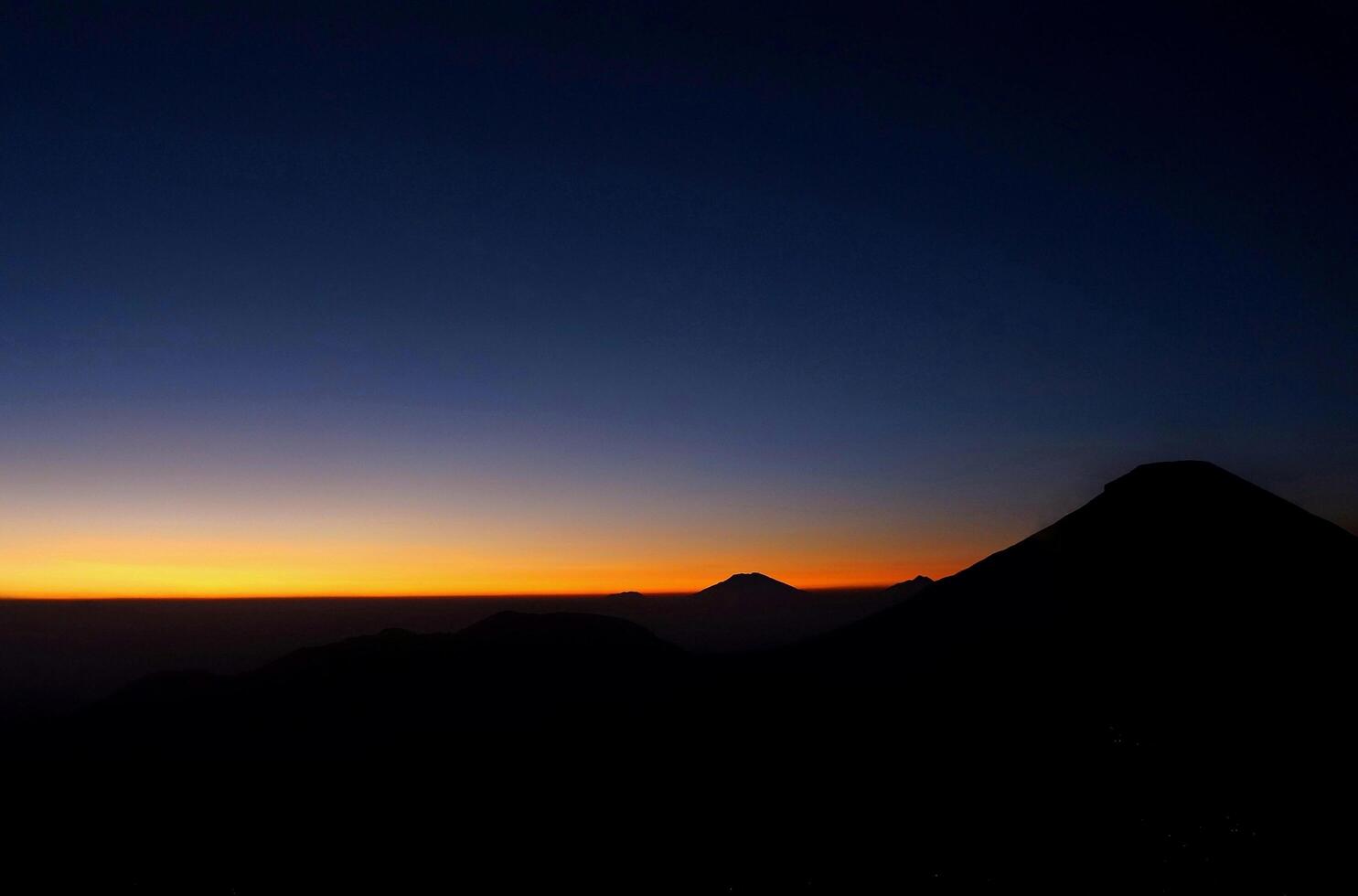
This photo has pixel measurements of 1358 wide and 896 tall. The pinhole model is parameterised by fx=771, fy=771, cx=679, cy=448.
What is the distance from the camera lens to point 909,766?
7038 cm

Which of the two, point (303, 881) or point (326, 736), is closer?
point (303, 881)

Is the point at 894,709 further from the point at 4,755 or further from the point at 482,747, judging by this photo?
the point at 4,755

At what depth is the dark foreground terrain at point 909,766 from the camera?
188 ft

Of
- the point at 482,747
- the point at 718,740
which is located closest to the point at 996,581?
the point at 718,740

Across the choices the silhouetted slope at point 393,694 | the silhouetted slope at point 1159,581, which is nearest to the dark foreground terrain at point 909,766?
the silhouetted slope at point 1159,581

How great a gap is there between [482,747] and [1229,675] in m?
94.2

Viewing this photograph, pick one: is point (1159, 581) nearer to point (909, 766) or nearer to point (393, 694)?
point (909, 766)

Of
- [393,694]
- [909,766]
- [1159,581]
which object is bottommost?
[393,694]

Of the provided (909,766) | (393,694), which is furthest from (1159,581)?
(393,694)

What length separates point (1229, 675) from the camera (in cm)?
6950

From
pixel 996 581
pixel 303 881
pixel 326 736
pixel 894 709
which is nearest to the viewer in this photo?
pixel 303 881

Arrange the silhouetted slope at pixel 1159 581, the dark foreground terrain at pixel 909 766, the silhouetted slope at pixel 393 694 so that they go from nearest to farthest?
the dark foreground terrain at pixel 909 766 → the silhouetted slope at pixel 1159 581 → the silhouetted slope at pixel 393 694

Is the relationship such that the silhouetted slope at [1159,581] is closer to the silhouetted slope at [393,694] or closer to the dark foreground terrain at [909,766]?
the dark foreground terrain at [909,766]

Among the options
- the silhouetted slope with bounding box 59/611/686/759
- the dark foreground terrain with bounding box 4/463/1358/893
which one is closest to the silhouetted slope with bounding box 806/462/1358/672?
the dark foreground terrain with bounding box 4/463/1358/893
